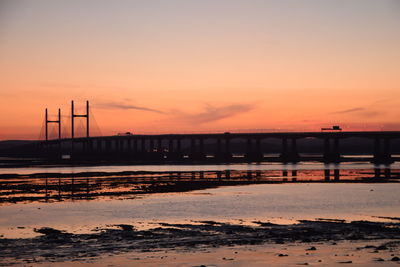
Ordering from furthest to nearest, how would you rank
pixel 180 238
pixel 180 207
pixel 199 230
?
pixel 180 207 → pixel 199 230 → pixel 180 238

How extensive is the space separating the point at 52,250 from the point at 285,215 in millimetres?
15122

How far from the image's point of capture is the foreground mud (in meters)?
21.1

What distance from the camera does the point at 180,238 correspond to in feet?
80.0

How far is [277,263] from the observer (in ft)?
63.5

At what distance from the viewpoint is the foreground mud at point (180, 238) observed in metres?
21.1

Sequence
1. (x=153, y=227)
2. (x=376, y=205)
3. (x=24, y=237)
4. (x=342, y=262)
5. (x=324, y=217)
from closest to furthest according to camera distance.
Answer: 1. (x=342, y=262)
2. (x=24, y=237)
3. (x=153, y=227)
4. (x=324, y=217)
5. (x=376, y=205)

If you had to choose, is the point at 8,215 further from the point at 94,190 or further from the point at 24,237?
the point at 94,190

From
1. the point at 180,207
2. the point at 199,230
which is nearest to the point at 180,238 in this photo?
the point at 199,230

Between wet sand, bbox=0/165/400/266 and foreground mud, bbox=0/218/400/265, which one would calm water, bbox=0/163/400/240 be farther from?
foreground mud, bbox=0/218/400/265

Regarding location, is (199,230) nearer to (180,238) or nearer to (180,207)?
(180,238)

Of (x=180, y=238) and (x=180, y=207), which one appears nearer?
(x=180, y=238)

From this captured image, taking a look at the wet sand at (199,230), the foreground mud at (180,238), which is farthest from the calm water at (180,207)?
the foreground mud at (180,238)

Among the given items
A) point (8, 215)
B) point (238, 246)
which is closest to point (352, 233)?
point (238, 246)

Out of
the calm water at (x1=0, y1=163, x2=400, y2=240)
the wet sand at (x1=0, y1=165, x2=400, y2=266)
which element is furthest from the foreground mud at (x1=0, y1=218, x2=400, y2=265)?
the calm water at (x1=0, y1=163, x2=400, y2=240)
